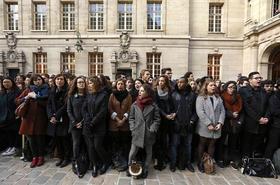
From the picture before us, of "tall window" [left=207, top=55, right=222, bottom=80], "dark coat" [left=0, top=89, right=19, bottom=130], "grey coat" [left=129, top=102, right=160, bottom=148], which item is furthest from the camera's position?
"tall window" [left=207, top=55, right=222, bottom=80]

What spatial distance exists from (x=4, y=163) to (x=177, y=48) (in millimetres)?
15987

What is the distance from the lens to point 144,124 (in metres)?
4.52

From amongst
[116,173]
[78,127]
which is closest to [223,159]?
[116,173]

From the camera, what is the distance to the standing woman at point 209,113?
4781 mm

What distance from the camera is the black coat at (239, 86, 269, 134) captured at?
4969 millimetres

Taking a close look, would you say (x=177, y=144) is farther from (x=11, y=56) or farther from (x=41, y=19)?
(x=11, y=56)

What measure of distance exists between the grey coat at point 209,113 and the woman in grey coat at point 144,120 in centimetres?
102

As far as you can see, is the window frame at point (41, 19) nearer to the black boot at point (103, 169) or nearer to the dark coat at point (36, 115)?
the dark coat at point (36, 115)

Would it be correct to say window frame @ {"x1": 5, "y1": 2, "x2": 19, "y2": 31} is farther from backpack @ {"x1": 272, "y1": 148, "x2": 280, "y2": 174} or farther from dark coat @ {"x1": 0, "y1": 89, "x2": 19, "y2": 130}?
backpack @ {"x1": 272, "y1": 148, "x2": 280, "y2": 174}

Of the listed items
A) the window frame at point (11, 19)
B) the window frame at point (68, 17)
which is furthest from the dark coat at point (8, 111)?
the window frame at point (11, 19)

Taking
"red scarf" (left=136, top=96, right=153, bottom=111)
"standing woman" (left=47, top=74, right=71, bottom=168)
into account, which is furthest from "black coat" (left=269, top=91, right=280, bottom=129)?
"standing woman" (left=47, top=74, right=71, bottom=168)

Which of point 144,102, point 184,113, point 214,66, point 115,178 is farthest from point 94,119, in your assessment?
point 214,66

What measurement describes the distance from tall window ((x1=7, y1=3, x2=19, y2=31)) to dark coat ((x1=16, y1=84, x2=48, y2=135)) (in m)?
18.0

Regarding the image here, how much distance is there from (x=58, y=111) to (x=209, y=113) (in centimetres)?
345
